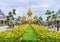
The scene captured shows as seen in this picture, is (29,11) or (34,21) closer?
(29,11)

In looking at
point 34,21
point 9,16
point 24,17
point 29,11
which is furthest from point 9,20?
point 24,17

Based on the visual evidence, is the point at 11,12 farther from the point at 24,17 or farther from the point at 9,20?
the point at 24,17

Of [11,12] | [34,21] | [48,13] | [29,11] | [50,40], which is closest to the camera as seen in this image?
[50,40]

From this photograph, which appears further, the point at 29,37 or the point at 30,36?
the point at 30,36

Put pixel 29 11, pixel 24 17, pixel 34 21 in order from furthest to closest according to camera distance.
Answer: pixel 24 17
pixel 34 21
pixel 29 11

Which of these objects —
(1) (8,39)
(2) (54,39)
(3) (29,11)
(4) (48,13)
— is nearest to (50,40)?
(2) (54,39)

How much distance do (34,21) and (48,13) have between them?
1050 inches

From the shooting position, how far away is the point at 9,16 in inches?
1686

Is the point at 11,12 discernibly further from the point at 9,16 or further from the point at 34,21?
the point at 34,21

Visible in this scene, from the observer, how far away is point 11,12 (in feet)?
139

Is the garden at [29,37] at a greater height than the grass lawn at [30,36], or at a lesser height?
greater

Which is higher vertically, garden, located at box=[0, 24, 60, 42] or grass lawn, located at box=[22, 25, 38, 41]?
garden, located at box=[0, 24, 60, 42]

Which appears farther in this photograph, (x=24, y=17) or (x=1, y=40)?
(x=24, y=17)

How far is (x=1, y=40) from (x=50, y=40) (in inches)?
94.5
